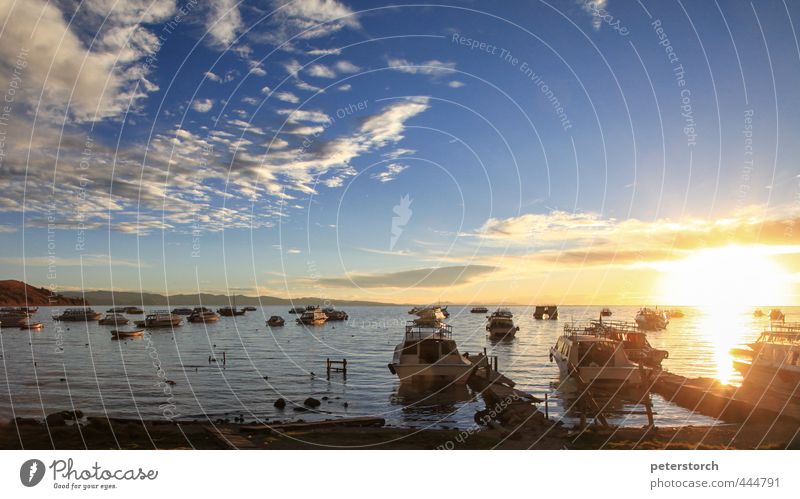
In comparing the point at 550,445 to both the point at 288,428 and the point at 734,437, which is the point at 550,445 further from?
the point at 288,428

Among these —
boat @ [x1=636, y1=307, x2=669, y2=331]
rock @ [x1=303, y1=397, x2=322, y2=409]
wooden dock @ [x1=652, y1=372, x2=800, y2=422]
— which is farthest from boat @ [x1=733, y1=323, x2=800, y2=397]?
boat @ [x1=636, y1=307, x2=669, y2=331]

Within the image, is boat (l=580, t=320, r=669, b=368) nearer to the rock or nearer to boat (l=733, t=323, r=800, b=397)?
boat (l=733, t=323, r=800, b=397)

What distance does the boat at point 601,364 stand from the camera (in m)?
37.9

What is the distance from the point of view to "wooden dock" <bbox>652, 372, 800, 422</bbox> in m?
28.4

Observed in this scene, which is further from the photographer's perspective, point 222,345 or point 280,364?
point 222,345

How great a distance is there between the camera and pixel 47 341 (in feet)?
316

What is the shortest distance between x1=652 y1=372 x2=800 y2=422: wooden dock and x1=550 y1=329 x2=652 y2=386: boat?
2292 mm

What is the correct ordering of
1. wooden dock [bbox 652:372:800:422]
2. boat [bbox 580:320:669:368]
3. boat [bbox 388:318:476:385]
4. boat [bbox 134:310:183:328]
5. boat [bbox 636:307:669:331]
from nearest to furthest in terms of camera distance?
wooden dock [bbox 652:372:800:422] → boat [bbox 388:318:476:385] → boat [bbox 580:320:669:368] → boat [bbox 134:310:183:328] → boat [bbox 636:307:669:331]

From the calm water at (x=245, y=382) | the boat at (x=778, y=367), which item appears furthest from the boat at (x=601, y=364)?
the boat at (x=778, y=367)

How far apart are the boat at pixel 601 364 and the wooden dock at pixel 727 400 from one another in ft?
7.52

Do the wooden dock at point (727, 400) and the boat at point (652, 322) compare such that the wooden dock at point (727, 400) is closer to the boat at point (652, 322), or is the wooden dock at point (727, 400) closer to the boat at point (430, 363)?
the boat at point (430, 363)
